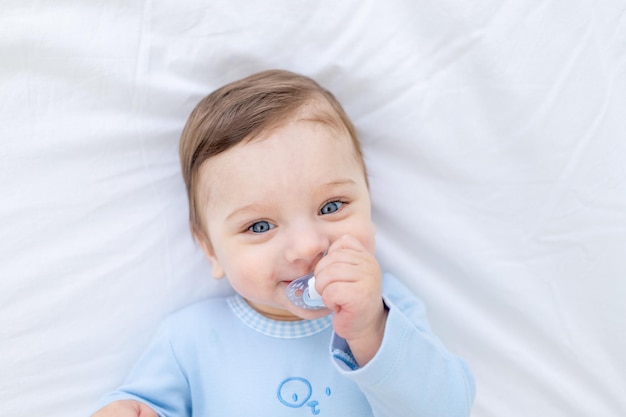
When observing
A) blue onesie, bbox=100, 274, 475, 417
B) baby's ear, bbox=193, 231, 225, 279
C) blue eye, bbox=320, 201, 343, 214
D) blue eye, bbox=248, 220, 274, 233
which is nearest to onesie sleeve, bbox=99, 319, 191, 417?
blue onesie, bbox=100, 274, 475, 417

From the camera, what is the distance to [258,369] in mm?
1128

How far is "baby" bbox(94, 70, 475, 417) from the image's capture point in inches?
38.0

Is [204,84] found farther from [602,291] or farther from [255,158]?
[602,291]

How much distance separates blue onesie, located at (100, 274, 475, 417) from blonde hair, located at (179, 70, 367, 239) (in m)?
0.19

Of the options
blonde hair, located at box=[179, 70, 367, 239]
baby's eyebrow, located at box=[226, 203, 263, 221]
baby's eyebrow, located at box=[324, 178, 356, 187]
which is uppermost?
blonde hair, located at box=[179, 70, 367, 239]

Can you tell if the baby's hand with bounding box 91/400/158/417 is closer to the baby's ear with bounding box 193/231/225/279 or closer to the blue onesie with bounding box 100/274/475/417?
the blue onesie with bounding box 100/274/475/417

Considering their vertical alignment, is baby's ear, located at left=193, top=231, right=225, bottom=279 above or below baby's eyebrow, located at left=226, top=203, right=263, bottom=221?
below

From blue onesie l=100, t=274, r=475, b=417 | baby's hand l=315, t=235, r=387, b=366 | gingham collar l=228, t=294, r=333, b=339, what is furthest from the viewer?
gingham collar l=228, t=294, r=333, b=339

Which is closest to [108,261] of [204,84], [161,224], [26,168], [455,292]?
[161,224]

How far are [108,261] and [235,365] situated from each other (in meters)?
0.32

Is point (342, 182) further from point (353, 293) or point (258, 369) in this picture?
point (258, 369)

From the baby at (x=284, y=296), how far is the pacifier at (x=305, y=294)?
1 centimetres

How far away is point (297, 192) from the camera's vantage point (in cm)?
102

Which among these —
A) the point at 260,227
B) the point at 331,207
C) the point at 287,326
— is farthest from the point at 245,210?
the point at 287,326
